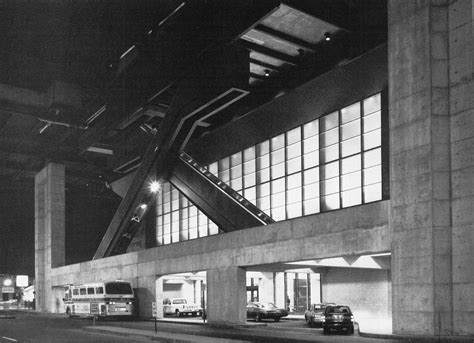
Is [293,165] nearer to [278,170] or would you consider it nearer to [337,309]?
[278,170]

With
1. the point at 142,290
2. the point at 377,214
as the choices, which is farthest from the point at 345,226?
the point at 142,290

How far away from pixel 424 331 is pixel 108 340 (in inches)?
485

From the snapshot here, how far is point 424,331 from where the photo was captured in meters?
22.0

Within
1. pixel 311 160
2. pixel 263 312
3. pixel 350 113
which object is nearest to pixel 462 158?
pixel 350 113

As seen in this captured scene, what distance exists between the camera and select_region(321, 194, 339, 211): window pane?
38.5 meters

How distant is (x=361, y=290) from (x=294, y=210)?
7326 mm

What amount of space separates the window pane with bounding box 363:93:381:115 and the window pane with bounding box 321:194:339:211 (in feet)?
19.9

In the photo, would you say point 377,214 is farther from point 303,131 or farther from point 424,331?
point 303,131

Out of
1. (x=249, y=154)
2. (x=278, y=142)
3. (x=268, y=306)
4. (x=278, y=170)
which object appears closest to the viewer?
(x=268, y=306)

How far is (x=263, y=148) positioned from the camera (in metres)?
45.2

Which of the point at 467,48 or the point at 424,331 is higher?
the point at 467,48

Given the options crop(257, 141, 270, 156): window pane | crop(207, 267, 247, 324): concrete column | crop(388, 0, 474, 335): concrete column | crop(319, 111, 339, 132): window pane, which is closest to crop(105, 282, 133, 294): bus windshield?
crop(207, 267, 247, 324): concrete column

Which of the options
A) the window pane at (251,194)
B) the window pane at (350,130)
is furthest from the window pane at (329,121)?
the window pane at (251,194)

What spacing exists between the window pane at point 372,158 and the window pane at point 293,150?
255 inches
